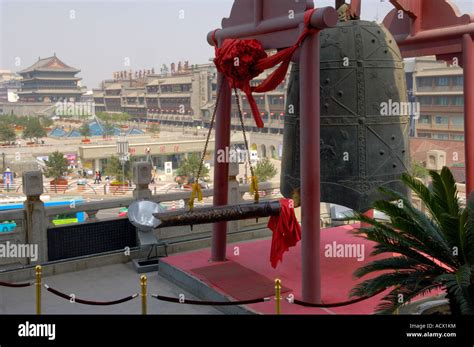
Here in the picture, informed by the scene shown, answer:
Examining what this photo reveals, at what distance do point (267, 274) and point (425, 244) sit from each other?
345cm

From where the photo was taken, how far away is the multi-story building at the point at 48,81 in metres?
111

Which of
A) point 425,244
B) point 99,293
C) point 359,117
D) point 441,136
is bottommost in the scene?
point 99,293

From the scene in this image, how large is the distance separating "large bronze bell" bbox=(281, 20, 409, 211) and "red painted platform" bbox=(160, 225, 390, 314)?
37.0 inches

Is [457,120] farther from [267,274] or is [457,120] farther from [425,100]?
[267,274]

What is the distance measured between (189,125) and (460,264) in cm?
8739

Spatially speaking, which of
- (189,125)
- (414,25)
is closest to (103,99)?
(189,125)

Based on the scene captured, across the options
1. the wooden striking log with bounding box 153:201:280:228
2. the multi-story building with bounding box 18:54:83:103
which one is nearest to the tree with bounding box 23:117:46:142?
the multi-story building with bounding box 18:54:83:103

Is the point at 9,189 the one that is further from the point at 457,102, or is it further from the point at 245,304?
the point at 245,304

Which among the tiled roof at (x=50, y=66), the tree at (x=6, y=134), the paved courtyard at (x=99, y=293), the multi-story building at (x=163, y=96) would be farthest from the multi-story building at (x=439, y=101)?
the tiled roof at (x=50, y=66)

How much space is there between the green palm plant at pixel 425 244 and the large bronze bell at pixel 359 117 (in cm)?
172

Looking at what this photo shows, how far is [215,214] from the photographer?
8.57m

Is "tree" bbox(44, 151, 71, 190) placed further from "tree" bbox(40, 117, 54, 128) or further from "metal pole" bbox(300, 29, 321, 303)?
"metal pole" bbox(300, 29, 321, 303)

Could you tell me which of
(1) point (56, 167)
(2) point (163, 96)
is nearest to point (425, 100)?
(1) point (56, 167)
